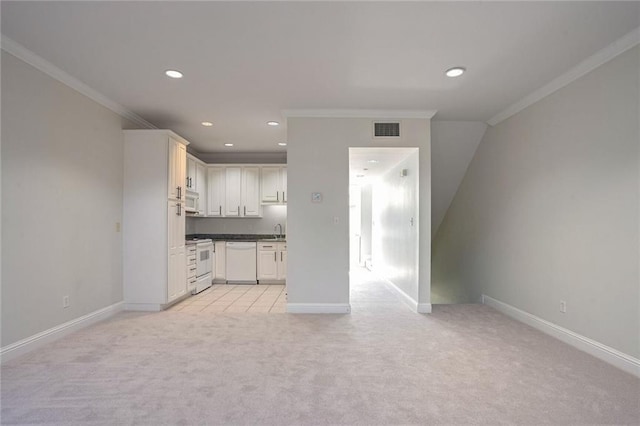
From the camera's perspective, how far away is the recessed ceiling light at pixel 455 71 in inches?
114

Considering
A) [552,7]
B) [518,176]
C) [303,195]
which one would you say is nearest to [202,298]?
[303,195]

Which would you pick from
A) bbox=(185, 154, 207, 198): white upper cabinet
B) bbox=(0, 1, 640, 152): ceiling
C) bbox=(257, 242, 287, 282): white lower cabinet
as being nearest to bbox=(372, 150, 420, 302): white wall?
bbox=(0, 1, 640, 152): ceiling

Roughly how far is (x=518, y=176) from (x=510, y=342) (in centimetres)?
204

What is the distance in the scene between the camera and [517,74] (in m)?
3.01

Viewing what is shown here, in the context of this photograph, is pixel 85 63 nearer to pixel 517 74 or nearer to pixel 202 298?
pixel 202 298

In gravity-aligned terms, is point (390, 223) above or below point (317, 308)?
above

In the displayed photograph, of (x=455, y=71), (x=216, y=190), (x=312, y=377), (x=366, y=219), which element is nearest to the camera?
(x=312, y=377)

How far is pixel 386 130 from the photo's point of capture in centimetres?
407


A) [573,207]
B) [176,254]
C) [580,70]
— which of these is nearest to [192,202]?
[176,254]

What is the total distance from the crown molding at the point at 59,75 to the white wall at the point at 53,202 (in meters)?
0.06

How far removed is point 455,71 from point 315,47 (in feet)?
4.78

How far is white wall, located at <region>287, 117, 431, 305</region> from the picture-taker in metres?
4.01

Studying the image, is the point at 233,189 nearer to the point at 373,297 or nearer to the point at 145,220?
the point at 145,220

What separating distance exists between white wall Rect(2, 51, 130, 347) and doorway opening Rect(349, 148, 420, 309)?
3.24 metres
